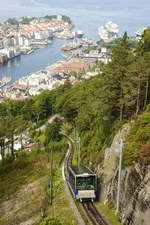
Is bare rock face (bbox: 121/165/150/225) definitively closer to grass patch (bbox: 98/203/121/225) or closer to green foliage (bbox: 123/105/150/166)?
green foliage (bbox: 123/105/150/166)

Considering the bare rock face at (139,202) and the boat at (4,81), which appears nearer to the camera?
the bare rock face at (139,202)

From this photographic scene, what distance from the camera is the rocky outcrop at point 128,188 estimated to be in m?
12.5

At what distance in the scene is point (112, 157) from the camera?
18281 millimetres

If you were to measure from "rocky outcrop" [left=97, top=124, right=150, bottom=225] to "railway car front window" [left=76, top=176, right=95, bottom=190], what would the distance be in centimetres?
93

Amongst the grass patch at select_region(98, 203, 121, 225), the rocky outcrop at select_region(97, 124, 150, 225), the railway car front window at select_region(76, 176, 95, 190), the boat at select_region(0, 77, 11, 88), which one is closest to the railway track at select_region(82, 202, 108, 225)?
the grass patch at select_region(98, 203, 121, 225)

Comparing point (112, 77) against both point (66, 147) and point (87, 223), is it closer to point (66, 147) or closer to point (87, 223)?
point (87, 223)

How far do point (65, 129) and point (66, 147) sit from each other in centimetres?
1061

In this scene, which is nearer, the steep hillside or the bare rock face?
the bare rock face

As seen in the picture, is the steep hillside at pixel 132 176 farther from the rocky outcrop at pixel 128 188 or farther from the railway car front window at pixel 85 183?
the railway car front window at pixel 85 183

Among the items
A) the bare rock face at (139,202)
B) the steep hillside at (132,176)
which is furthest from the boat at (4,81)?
the bare rock face at (139,202)

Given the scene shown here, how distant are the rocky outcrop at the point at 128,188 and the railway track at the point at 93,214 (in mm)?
955

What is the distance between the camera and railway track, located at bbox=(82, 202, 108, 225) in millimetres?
15633

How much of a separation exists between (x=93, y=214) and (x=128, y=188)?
3.52m

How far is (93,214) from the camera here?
16656 mm
